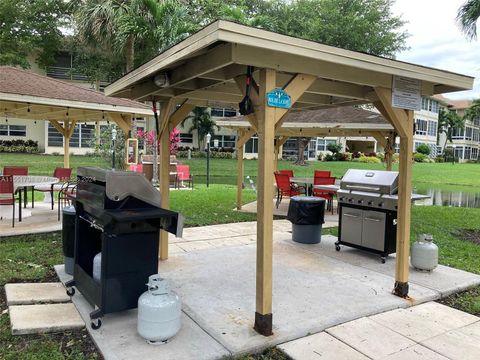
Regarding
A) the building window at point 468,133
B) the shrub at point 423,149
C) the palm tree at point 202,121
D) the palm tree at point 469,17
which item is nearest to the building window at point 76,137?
the palm tree at point 202,121

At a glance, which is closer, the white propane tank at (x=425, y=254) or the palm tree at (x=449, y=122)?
the white propane tank at (x=425, y=254)

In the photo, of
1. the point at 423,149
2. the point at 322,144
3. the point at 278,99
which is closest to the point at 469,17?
the point at 278,99

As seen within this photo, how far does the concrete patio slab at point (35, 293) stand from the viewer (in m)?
4.07

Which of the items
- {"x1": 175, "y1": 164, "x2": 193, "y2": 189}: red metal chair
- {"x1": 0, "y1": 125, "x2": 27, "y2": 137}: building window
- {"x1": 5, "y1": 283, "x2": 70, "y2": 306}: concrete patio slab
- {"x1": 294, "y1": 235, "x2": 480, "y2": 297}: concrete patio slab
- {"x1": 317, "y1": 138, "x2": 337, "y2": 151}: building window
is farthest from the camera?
{"x1": 317, "y1": 138, "x2": 337, "y2": 151}: building window

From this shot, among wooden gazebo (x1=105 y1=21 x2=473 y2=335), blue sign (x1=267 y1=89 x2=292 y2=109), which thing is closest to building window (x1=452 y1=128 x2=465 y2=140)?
wooden gazebo (x1=105 y1=21 x2=473 y2=335)

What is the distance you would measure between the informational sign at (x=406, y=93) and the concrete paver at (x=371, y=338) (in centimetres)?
226

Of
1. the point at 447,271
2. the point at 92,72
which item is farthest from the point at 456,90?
the point at 92,72

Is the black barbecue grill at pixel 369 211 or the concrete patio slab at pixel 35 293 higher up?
the black barbecue grill at pixel 369 211

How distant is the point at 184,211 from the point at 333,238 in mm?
3883

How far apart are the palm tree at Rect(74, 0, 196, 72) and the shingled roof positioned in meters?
5.72

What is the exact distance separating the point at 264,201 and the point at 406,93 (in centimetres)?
215

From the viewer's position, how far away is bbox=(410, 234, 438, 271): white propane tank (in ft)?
17.3

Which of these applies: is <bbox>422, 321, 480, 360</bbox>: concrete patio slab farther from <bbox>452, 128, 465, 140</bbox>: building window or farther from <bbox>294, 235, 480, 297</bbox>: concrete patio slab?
<bbox>452, 128, 465, 140</bbox>: building window

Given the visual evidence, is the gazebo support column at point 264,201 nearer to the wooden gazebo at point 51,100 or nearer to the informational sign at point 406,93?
the informational sign at point 406,93
